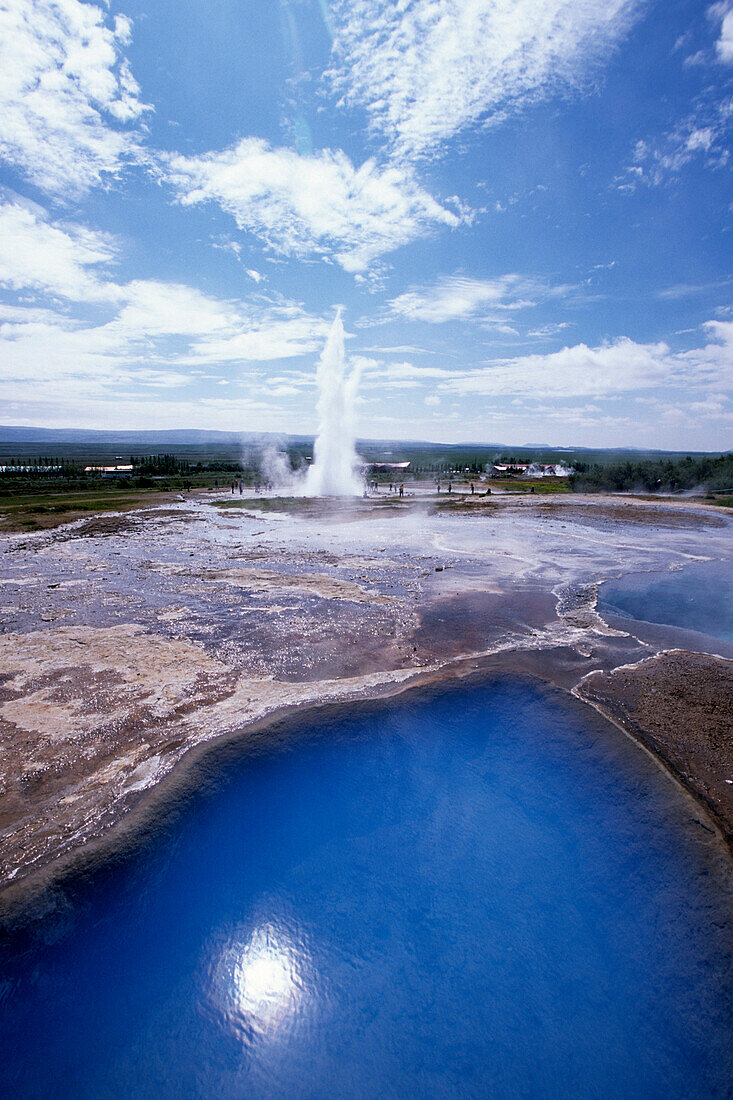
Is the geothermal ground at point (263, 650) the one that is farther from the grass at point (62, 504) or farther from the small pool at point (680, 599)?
the grass at point (62, 504)

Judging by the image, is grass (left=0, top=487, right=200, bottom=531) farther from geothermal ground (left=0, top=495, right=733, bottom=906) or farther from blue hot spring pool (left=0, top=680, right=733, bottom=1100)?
blue hot spring pool (left=0, top=680, right=733, bottom=1100)

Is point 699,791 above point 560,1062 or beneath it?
above

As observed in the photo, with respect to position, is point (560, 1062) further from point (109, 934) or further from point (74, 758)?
point (74, 758)

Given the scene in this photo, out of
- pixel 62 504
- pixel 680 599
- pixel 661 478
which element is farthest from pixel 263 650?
pixel 661 478

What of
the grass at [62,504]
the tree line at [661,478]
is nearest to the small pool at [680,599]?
the grass at [62,504]

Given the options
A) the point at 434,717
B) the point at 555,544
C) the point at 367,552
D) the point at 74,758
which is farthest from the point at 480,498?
the point at 74,758

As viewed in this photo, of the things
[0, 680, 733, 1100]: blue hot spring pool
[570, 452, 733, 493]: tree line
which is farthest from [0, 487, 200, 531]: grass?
[570, 452, 733, 493]: tree line
